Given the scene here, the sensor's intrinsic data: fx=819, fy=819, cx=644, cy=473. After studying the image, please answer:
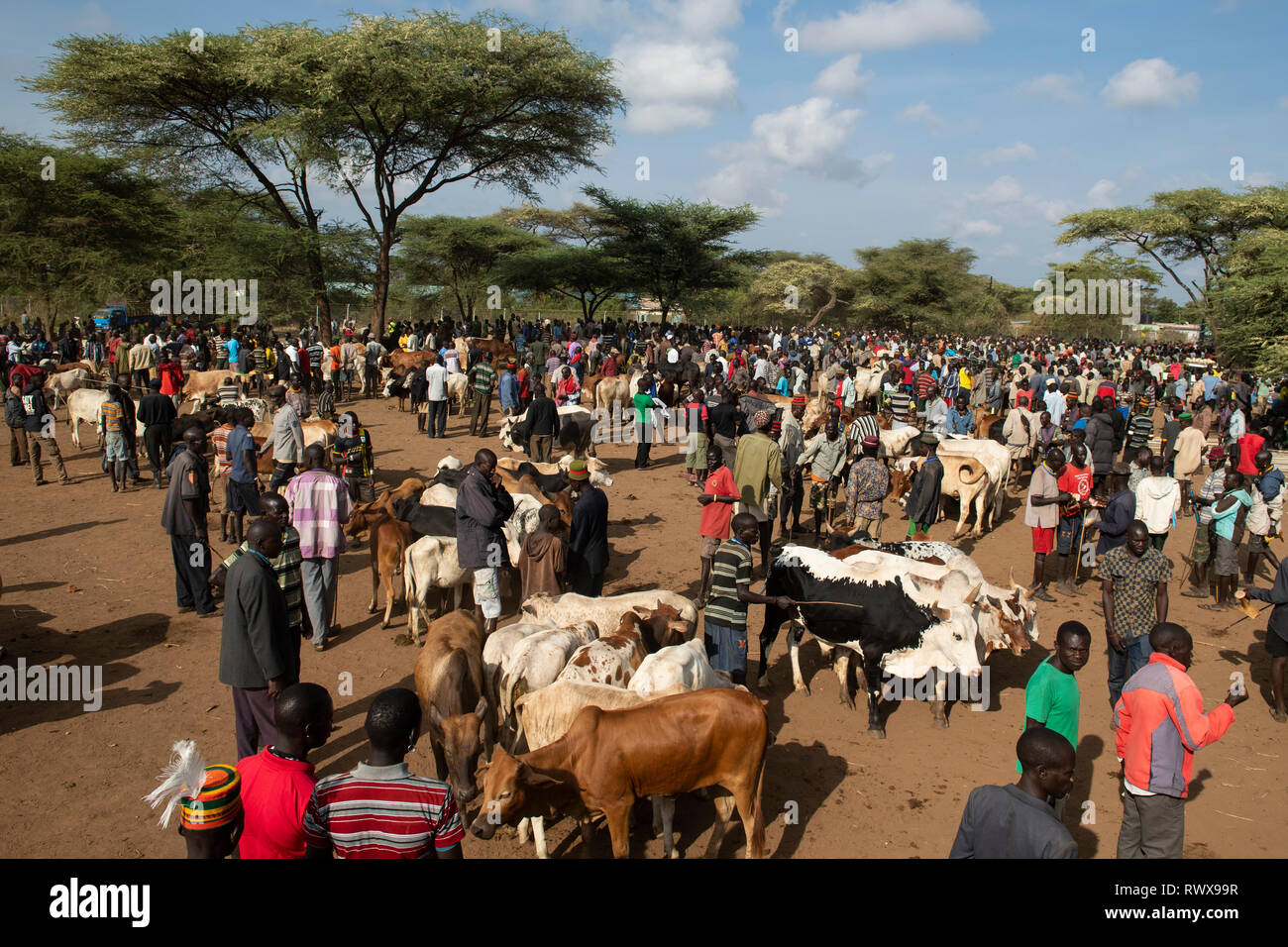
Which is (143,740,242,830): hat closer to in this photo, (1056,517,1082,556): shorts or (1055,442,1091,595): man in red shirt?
(1055,442,1091,595): man in red shirt

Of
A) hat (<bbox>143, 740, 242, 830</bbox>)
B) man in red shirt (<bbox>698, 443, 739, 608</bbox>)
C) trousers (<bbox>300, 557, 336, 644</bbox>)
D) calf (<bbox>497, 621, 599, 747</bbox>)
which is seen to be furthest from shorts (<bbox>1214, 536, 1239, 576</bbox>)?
hat (<bbox>143, 740, 242, 830</bbox>)

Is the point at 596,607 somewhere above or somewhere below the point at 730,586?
below

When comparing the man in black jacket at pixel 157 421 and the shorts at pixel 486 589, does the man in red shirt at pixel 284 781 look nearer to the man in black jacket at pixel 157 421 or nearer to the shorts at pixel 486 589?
the shorts at pixel 486 589

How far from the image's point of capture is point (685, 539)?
1226cm

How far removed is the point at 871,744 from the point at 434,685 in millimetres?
3649

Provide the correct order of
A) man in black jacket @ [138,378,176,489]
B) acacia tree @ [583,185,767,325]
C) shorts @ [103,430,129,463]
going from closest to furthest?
man in black jacket @ [138,378,176,489], shorts @ [103,430,129,463], acacia tree @ [583,185,767,325]

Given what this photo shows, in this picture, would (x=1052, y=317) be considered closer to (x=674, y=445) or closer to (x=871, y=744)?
(x=674, y=445)

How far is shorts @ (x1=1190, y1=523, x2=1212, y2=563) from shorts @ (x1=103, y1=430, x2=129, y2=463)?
16063mm

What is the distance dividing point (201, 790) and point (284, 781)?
0.39 m

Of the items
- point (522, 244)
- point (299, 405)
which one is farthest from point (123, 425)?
point (522, 244)

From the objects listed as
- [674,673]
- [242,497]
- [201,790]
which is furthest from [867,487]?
[201,790]

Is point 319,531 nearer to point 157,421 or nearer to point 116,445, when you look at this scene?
point 157,421

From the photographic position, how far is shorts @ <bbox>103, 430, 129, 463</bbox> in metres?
13.6

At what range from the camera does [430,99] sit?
24.7 m
